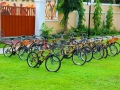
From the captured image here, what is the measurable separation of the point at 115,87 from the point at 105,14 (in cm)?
1494

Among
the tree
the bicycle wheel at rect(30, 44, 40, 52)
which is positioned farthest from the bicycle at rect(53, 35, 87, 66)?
the tree

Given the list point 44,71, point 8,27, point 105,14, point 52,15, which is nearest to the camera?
point 44,71

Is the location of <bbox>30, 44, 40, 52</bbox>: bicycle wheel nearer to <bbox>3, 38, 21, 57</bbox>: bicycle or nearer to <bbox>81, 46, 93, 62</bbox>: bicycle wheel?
<bbox>3, 38, 21, 57</bbox>: bicycle

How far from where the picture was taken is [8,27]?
15641mm

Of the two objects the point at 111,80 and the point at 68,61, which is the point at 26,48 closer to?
the point at 68,61

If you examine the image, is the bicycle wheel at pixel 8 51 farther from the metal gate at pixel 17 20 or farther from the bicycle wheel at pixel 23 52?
the metal gate at pixel 17 20

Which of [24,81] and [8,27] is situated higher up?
[8,27]

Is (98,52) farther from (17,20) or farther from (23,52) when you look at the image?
(17,20)

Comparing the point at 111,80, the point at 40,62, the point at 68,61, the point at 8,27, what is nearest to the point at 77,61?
the point at 68,61

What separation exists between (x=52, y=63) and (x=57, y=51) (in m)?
1.32

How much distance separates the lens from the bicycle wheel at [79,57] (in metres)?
9.93

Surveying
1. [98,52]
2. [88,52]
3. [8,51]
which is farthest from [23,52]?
[98,52]

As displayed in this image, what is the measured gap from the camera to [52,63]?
8.80 metres

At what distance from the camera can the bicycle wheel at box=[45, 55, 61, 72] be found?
344 inches
